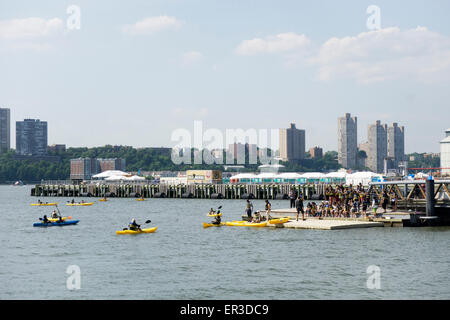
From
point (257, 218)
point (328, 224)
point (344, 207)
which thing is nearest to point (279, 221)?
point (257, 218)

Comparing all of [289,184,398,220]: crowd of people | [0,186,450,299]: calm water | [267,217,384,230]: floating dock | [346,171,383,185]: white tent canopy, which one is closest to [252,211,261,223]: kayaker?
[267,217,384,230]: floating dock

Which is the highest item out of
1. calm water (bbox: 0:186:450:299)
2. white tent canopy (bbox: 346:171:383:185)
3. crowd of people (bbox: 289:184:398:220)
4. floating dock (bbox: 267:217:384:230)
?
white tent canopy (bbox: 346:171:383:185)

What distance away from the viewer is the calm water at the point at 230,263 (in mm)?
29062

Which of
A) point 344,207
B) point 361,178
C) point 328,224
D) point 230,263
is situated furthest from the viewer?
point 361,178

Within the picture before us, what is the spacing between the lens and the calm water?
95.3 ft

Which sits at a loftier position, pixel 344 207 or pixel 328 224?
pixel 344 207

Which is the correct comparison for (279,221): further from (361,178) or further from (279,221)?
(361,178)

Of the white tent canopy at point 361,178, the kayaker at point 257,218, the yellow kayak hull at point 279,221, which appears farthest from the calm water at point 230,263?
the white tent canopy at point 361,178

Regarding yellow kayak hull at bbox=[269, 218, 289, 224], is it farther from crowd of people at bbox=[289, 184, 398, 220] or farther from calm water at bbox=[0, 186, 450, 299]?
crowd of people at bbox=[289, 184, 398, 220]

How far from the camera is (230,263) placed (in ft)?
120

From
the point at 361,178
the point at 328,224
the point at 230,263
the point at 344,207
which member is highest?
the point at 361,178

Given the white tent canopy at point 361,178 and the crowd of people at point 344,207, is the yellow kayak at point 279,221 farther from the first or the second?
the white tent canopy at point 361,178
